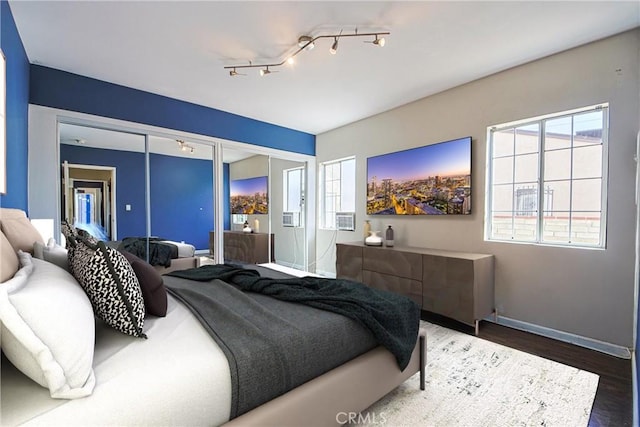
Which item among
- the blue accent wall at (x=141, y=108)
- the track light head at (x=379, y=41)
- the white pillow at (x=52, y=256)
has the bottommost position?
the white pillow at (x=52, y=256)

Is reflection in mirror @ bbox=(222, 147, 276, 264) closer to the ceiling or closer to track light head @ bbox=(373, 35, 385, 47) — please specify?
the ceiling

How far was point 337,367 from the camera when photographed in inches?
55.6

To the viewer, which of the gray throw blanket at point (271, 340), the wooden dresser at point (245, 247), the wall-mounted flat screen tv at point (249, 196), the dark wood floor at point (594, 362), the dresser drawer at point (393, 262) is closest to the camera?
the gray throw blanket at point (271, 340)

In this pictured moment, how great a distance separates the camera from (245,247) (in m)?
4.57

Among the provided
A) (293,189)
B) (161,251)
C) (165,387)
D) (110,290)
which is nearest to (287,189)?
(293,189)

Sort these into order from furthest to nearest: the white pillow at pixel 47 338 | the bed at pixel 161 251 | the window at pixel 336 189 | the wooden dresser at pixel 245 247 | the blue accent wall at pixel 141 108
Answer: the window at pixel 336 189
the wooden dresser at pixel 245 247
the bed at pixel 161 251
the blue accent wall at pixel 141 108
the white pillow at pixel 47 338

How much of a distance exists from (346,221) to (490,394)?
10.3 feet

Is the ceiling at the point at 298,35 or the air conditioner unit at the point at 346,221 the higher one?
the ceiling at the point at 298,35

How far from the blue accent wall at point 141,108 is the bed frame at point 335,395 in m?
3.57

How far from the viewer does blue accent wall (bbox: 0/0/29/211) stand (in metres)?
1.99

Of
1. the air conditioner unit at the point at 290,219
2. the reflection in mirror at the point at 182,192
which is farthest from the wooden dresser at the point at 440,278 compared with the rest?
the reflection in mirror at the point at 182,192

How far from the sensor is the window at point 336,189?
4.73 m

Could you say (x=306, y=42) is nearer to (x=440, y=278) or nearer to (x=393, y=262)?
(x=393, y=262)

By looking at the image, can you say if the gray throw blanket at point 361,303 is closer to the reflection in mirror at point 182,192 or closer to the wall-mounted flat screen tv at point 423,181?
the wall-mounted flat screen tv at point 423,181
